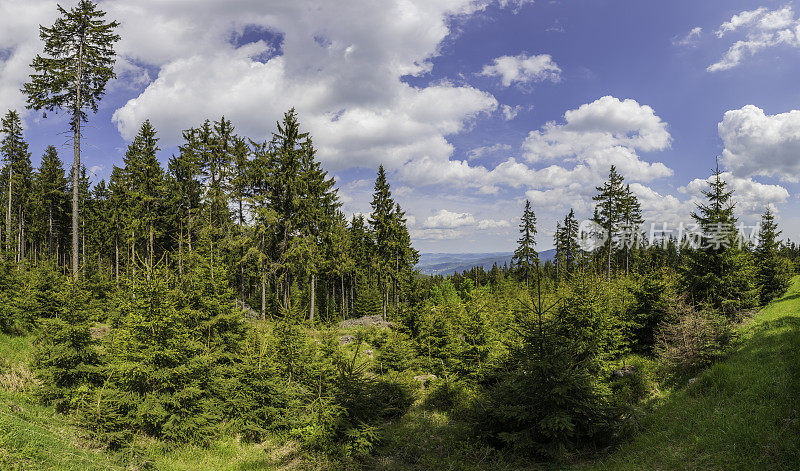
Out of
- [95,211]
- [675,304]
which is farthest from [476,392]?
[95,211]

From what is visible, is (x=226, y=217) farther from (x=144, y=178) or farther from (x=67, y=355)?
(x=67, y=355)

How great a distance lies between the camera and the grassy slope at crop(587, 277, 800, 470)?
297 inches

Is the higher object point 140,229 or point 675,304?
point 140,229

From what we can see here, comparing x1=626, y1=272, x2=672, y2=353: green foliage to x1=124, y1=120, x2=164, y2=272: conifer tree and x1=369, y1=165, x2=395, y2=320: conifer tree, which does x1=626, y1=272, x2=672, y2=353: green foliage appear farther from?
x1=124, y1=120, x2=164, y2=272: conifer tree

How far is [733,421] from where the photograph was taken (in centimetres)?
Result: 888

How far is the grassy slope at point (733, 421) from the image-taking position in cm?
755

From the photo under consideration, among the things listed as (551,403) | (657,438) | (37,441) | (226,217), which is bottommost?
(657,438)

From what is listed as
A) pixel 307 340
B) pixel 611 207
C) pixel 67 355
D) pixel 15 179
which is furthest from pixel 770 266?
pixel 15 179

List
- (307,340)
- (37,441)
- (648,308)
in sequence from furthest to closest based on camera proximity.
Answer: (648,308) < (307,340) < (37,441)

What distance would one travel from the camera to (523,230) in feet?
172

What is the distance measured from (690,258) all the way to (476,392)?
17011 mm

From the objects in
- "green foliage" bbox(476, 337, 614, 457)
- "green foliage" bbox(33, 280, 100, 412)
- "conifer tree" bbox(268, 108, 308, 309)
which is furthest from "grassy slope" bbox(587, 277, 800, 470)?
"conifer tree" bbox(268, 108, 308, 309)

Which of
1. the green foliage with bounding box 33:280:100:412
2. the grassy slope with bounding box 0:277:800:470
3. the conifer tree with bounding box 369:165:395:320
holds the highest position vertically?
the conifer tree with bounding box 369:165:395:320

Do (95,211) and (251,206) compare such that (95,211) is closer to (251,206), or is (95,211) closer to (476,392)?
(251,206)
